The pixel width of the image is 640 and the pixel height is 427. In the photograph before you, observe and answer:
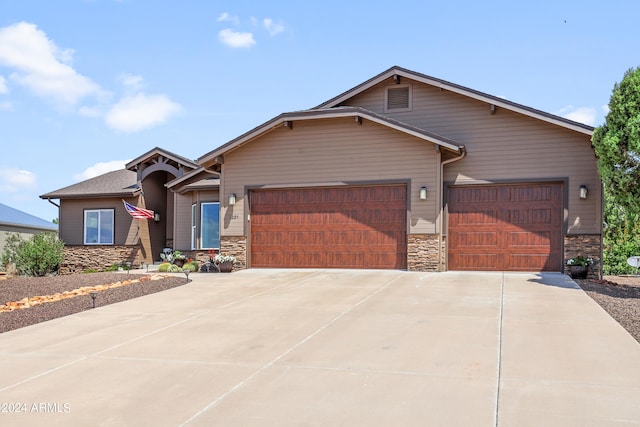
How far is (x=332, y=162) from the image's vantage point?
15.2 meters

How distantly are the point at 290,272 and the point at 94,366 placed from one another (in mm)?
8516

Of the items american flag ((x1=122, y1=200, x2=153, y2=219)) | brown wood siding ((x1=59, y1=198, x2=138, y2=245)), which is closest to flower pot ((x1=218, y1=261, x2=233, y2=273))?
american flag ((x1=122, y1=200, x2=153, y2=219))

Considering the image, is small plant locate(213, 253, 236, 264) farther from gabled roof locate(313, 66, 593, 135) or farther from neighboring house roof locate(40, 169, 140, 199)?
neighboring house roof locate(40, 169, 140, 199)

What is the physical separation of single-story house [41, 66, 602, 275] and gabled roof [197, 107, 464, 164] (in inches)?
1.2

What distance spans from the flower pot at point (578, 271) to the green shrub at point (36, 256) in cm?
1739

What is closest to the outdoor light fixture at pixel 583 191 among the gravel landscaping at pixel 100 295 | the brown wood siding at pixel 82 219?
the gravel landscaping at pixel 100 295

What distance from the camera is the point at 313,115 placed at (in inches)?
591

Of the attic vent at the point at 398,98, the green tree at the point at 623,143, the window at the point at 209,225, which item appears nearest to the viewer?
the green tree at the point at 623,143

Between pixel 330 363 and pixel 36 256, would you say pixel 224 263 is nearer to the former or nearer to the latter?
pixel 36 256

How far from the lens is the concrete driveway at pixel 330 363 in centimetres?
469

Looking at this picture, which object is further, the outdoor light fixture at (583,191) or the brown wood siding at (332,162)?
the brown wood siding at (332,162)

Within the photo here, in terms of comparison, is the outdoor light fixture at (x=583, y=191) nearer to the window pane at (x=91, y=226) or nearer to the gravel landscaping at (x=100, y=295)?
the gravel landscaping at (x=100, y=295)

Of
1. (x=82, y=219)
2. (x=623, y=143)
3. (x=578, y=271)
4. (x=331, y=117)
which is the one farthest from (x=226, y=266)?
(x=623, y=143)

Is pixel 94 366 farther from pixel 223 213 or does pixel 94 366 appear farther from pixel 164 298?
pixel 223 213
